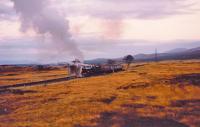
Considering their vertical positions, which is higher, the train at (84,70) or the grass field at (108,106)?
the train at (84,70)

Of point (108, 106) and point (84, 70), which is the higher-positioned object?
point (84, 70)

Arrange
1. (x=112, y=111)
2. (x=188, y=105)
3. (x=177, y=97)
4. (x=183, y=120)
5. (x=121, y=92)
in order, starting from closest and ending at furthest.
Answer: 1. (x=183, y=120)
2. (x=112, y=111)
3. (x=188, y=105)
4. (x=177, y=97)
5. (x=121, y=92)

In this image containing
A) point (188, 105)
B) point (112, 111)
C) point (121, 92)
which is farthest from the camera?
point (121, 92)

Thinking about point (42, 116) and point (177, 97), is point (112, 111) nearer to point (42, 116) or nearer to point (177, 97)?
point (42, 116)

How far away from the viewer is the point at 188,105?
51219 millimetres

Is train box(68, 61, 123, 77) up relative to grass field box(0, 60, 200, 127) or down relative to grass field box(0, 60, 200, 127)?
up

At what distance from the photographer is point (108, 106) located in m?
50.6

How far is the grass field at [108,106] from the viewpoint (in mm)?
43281

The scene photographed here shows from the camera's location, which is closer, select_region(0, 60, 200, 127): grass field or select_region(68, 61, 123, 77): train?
select_region(0, 60, 200, 127): grass field

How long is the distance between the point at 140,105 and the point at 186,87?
15571 millimetres

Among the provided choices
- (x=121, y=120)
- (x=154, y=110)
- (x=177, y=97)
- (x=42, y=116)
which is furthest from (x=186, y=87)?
(x=42, y=116)

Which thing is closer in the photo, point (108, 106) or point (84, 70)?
point (108, 106)

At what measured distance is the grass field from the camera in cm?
4328

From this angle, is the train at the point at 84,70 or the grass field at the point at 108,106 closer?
the grass field at the point at 108,106
